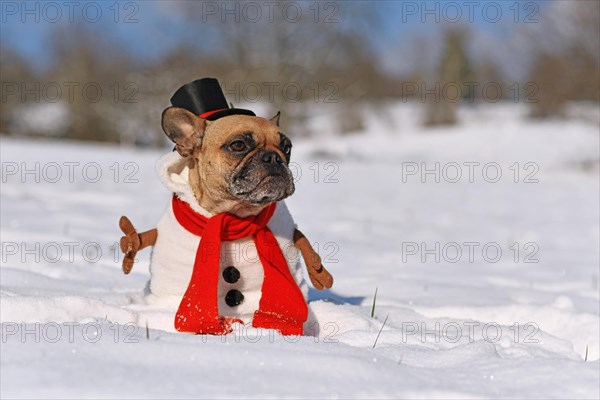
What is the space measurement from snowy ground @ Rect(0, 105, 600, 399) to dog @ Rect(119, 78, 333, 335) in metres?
0.17

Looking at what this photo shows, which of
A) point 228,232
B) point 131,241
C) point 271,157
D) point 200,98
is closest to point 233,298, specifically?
point 228,232

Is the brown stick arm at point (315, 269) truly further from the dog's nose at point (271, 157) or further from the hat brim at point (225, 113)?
the hat brim at point (225, 113)

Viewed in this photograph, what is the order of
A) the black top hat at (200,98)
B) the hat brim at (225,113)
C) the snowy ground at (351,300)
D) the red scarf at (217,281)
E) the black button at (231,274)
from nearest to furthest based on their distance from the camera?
the snowy ground at (351,300), the red scarf at (217,281), the black button at (231,274), the hat brim at (225,113), the black top hat at (200,98)

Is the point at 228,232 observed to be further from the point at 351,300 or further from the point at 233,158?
the point at 351,300

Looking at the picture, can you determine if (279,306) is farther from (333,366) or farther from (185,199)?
(333,366)

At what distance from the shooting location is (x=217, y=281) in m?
2.73

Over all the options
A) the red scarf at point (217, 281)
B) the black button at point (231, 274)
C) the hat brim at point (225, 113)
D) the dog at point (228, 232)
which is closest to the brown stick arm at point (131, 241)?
the dog at point (228, 232)

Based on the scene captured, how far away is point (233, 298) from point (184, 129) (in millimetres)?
695

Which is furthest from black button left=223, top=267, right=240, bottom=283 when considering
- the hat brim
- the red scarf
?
the hat brim

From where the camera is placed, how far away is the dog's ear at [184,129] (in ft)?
9.49

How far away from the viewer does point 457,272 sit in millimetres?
4844

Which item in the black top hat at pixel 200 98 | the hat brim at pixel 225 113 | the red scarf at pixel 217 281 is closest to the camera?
the red scarf at pixel 217 281

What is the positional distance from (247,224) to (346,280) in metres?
1.61

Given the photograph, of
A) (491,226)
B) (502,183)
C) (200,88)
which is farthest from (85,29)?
(200,88)
